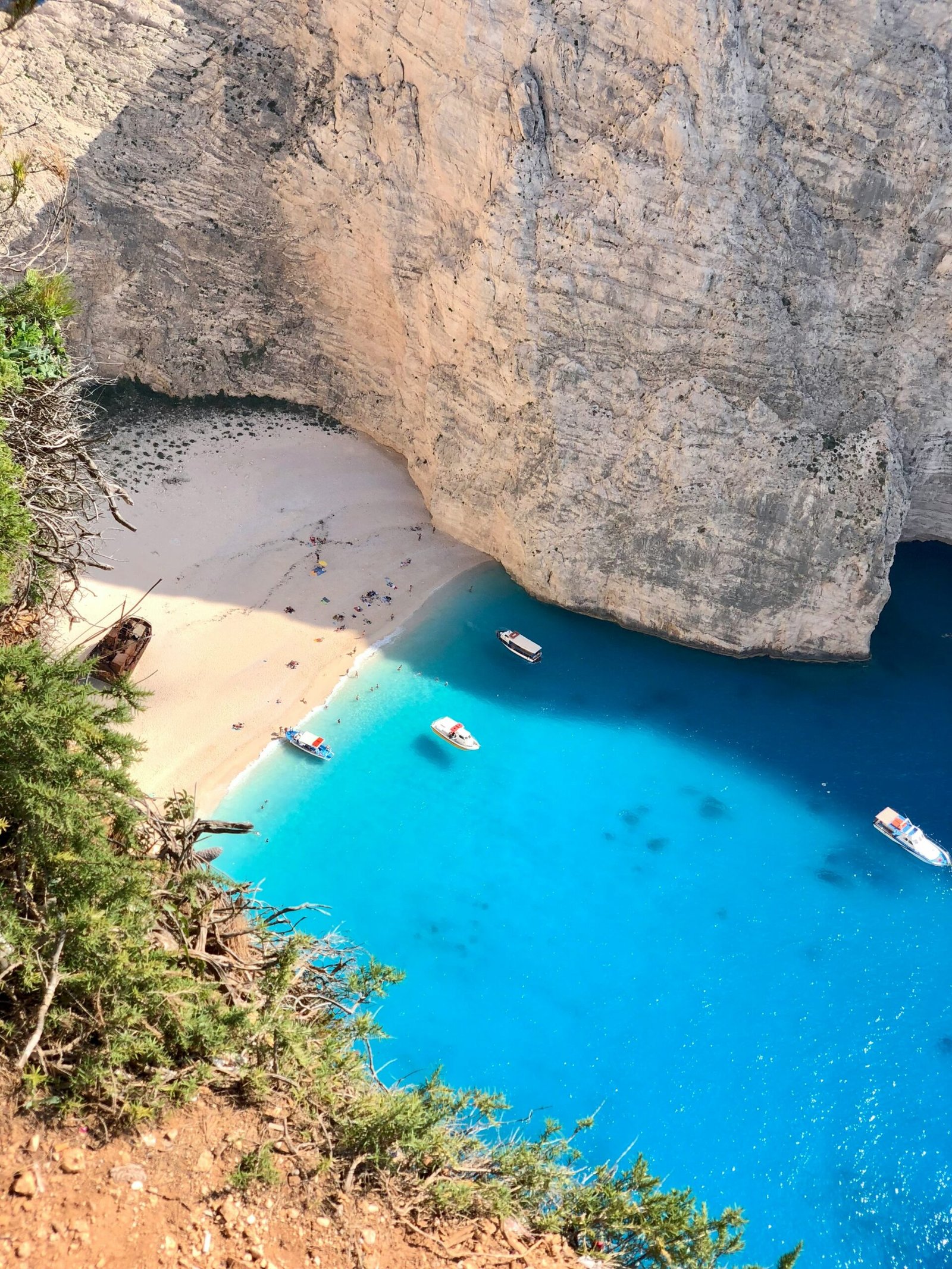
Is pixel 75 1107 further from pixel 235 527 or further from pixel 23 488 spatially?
pixel 235 527

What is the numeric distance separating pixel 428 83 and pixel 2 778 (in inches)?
1017

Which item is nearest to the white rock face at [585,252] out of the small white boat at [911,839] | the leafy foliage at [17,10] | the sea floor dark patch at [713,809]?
the leafy foliage at [17,10]

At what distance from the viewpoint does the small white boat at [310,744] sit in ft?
88.3

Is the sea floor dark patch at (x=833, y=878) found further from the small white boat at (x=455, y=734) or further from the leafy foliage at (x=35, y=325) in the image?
the leafy foliage at (x=35, y=325)

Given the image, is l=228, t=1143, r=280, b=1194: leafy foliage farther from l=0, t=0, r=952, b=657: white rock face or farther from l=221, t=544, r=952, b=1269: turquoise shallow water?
l=0, t=0, r=952, b=657: white rock face

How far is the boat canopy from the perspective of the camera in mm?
30328

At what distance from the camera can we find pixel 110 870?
981 cm

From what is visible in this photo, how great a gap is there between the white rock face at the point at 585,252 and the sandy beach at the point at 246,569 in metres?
2.45

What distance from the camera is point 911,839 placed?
85.8 ft

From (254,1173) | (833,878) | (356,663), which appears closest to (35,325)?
(254,1173)

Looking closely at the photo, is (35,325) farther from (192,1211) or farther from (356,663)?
(356,663)

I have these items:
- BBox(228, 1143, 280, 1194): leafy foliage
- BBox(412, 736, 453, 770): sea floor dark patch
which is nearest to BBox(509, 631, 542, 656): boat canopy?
BBox(412, 736, 453, 770): sea floor dark patch

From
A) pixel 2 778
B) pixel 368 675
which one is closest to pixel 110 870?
pixel 2 778

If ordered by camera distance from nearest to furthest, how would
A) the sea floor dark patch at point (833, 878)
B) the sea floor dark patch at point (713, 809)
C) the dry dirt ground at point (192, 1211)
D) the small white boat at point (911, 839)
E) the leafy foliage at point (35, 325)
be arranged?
the dry dirt ground at point (192, 1211), the leafy foliage at point (35, 325), the sea floor dark patch at point (833, 878), the small white boat at point (911, 839), the sea floor dark patch at point (713, 809)
